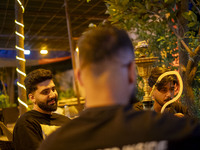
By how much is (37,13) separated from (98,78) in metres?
6.67

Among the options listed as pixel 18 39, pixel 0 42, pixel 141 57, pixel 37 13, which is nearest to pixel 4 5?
pixel 37 13

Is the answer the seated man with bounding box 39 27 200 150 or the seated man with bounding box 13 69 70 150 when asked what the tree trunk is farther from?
the seated man with bounding box 39 27 200 150

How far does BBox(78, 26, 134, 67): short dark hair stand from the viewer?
0.87 meters

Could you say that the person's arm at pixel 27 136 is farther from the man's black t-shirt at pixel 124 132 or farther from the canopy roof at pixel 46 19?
the canopy roof at pixel 46 19

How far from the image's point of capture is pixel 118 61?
876mm

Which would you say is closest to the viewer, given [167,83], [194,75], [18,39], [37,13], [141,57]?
[167,83]

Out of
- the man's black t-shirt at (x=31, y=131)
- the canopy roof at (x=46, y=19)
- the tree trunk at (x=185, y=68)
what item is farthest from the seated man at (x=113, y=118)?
the canopy roof at (x=46, y=19)

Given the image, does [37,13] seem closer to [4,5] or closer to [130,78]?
[4,5]

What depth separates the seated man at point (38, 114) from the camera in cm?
228

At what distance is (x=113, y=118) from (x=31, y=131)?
64.2 inches

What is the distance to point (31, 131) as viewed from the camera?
2287mm

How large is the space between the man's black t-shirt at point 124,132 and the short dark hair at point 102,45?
0.59 ft

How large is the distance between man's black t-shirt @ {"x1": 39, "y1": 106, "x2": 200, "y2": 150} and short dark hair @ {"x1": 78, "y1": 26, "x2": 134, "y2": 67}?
0.18 metres

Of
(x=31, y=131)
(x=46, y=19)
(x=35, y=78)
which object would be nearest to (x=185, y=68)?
(x=35, y=78)
